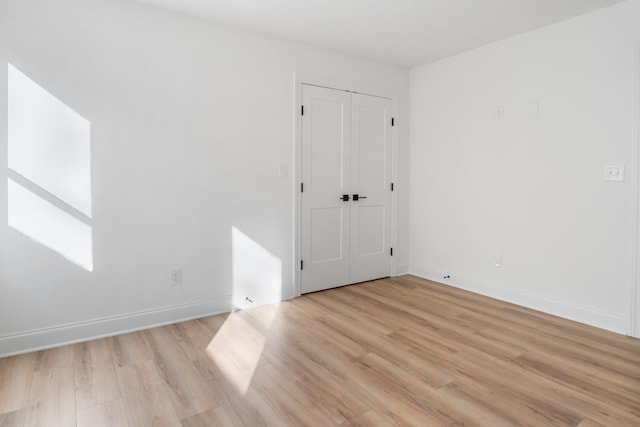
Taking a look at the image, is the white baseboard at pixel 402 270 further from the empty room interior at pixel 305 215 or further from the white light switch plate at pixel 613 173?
the white light switch plate at pixel 613 173

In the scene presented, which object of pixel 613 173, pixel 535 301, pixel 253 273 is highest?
pixel 613 173

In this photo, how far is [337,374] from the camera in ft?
7.70

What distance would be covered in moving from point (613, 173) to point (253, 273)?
3.12 meters

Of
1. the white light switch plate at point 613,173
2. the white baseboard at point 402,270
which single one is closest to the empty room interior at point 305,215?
the white light switch plate at point 613,173

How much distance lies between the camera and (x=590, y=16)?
10.2 ft

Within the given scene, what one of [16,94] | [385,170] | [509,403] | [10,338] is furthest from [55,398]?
[385,170]

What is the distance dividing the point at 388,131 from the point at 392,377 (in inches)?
118

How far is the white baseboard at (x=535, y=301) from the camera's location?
9.98ft

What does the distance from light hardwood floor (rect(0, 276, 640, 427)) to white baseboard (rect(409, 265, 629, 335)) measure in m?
0.11

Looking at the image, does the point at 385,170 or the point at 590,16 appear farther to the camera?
the point at 385,170

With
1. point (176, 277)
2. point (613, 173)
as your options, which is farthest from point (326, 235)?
point (613, 173)

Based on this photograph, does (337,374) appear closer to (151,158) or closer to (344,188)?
(151,158)

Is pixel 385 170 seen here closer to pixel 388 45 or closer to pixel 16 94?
pixel 388 45

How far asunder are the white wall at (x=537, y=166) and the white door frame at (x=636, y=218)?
0.03 m
